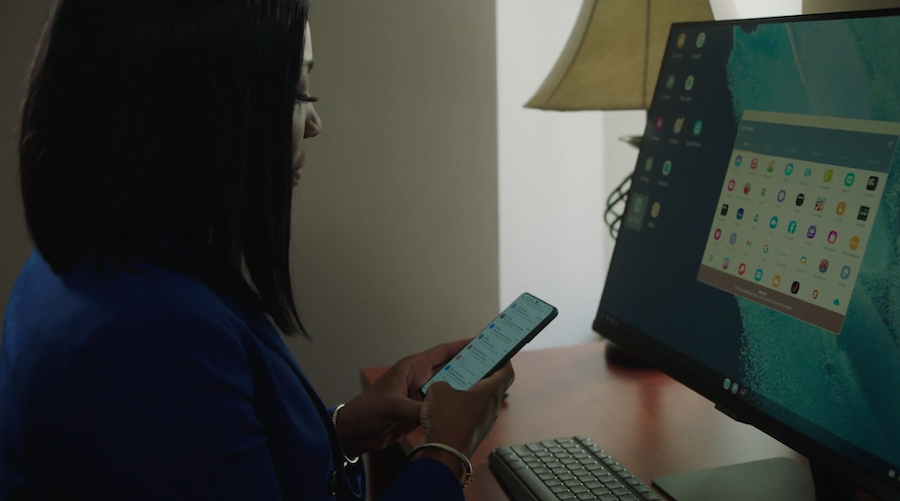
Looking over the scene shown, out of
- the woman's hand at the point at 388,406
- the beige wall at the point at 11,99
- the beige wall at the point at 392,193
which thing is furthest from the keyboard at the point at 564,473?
the beige wall at the point at 11,99

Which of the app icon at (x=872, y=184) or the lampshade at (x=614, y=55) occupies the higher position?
the lampshade at (x=614, y=55)

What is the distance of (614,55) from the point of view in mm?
1221

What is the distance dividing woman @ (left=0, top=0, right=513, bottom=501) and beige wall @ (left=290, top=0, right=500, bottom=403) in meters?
0.74

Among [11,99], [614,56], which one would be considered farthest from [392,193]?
[11,99]

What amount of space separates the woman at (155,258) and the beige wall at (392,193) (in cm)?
75

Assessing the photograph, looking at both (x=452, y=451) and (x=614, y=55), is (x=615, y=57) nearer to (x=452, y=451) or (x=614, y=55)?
(x=614, y=55)

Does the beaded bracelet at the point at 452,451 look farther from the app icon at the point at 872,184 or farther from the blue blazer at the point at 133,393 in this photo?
the app icon at the point at 872,184

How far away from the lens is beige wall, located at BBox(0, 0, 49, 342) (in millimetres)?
1283

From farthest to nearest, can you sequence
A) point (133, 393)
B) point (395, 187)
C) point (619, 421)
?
1. point (395, 187)
2. point (619, 421)
3. point (133, 393)

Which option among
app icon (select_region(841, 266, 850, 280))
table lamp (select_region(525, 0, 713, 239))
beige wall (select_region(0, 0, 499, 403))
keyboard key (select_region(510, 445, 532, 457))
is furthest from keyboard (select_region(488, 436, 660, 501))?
beige wall (select_region(0, 0, 499, 403))

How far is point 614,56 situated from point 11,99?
99 centimetres

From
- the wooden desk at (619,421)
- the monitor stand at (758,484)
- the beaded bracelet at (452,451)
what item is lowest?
the wooden desk at (619,421)

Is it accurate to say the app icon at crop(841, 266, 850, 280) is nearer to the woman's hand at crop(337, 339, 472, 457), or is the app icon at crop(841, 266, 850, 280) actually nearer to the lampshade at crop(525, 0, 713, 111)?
the woman's hand at crop(337, 339, 472, 457)

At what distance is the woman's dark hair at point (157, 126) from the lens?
59 centimetres
